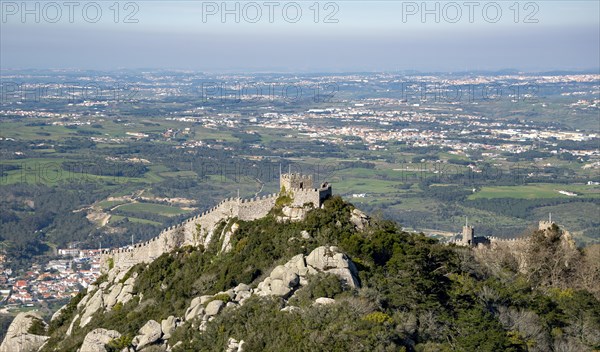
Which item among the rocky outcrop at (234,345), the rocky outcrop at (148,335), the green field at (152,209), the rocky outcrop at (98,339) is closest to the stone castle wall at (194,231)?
the rocky outcrop at (148,335)

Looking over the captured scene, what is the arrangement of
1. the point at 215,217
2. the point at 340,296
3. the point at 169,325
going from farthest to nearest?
the point at 215,217, the point at 169,325, the point at 340,296

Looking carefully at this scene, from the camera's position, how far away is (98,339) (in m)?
33.0

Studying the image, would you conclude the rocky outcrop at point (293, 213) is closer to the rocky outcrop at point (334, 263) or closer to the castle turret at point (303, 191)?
the castle turret at point (303, 191)

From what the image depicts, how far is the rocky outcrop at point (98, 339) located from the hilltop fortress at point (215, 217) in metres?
9.40

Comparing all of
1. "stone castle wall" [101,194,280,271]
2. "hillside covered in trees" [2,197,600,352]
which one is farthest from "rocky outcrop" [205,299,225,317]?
"stone castle wall" [101,194,280,271]

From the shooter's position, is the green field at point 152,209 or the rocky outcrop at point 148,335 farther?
the green field at point 152,209

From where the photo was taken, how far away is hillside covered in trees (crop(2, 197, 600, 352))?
29031 mm

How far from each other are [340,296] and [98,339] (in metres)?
9.72

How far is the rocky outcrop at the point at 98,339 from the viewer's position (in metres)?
32.5

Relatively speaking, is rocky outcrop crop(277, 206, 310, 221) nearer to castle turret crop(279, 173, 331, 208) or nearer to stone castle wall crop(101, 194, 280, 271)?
castle turret crop(279, 173, 331, 208)

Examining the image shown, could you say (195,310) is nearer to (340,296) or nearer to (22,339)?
(340,296)

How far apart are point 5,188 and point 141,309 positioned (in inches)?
3890

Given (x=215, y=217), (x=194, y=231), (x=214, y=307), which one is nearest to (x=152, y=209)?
(x=194, y=231)

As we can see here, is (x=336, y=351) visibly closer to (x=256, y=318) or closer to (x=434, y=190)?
(x=256, y=318)
